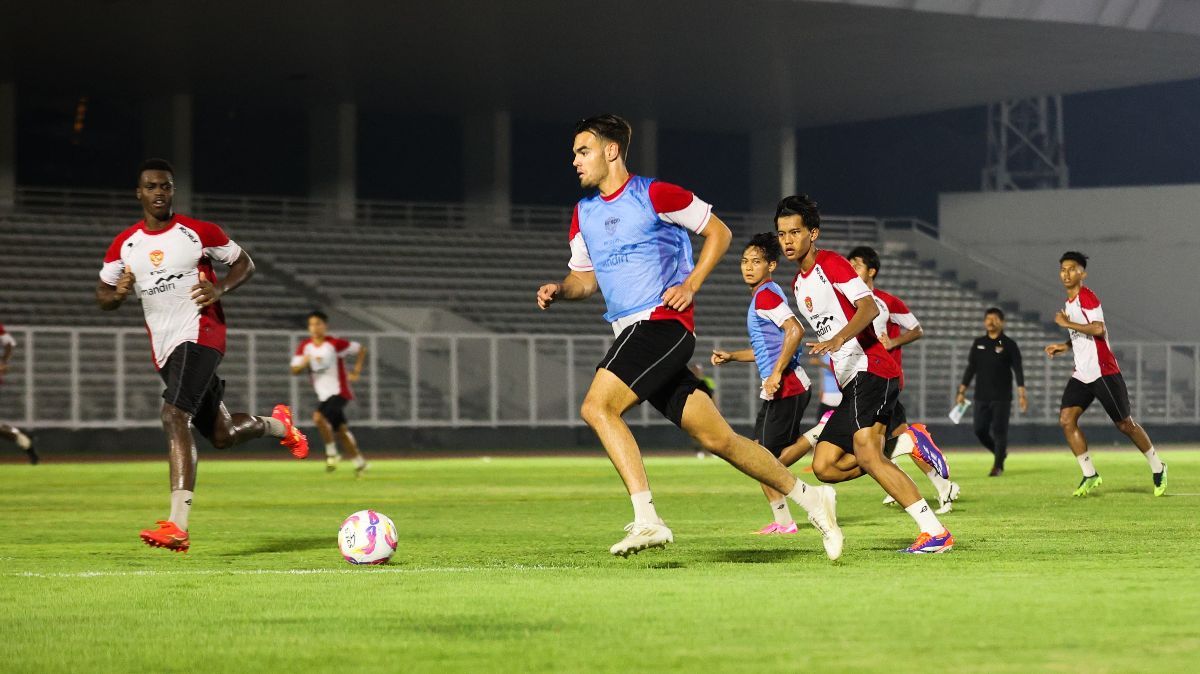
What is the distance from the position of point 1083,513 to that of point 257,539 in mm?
6384

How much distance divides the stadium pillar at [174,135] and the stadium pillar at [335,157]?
3.13 metres

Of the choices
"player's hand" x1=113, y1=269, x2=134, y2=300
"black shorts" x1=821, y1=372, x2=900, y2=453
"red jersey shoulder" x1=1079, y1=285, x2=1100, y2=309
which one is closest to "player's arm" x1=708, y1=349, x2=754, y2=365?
"black shorts" x1=821, y1=372, x2=900, y2=453

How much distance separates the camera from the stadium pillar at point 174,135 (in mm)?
42875

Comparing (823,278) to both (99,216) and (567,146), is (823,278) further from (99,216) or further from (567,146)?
(567,146)

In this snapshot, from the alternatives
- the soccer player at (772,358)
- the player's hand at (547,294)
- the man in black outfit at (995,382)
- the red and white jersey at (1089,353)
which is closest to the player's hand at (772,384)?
the soccer player at (772,358)

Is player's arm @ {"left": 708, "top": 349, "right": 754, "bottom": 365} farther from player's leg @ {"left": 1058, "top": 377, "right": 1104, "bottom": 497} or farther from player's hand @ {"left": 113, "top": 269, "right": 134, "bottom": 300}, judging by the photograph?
player's leg @ {"left": 1058, "top": 377, "right": 1104, "bottom": 497}

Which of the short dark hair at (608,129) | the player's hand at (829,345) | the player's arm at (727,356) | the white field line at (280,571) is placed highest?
the short dark hair at (608,129)

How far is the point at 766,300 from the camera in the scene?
12672 millimetres

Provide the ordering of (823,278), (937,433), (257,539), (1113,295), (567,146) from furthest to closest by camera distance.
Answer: (567,146), (1113,295), (937,433), (257,539), (823,278)

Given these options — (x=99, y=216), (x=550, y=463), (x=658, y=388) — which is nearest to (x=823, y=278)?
(x=658, y=388)

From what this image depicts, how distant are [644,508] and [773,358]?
4.55 metres

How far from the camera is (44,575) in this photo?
9398mm

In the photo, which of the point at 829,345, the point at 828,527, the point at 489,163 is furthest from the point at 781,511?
the point at 489,163

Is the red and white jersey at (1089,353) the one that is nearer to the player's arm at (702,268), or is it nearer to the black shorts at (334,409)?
the player's arm at (702,268)
